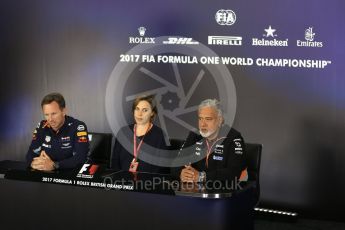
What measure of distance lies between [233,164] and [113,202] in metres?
0.81

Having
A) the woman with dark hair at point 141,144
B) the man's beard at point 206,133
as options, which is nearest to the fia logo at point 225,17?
the woman with dark hair at point 141,144

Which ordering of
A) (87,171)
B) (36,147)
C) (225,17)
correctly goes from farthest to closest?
(225,17)
(36,147)
(87,171)

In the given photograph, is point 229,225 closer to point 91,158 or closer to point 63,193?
point 63,193

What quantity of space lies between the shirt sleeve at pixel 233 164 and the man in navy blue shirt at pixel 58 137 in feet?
3.13

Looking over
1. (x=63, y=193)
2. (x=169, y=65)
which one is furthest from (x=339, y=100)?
(x=63, y=193)

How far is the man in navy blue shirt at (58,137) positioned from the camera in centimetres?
421

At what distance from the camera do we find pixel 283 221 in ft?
17.6

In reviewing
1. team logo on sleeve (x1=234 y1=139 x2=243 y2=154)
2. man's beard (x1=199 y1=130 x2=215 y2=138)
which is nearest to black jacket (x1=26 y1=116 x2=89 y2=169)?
man's beard (x1=199 y1=130 x2=215 y2=138)

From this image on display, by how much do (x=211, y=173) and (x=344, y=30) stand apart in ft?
6.91

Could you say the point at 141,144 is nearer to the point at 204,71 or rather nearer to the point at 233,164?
the point at 233,164

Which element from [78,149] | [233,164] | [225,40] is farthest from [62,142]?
[225,40]

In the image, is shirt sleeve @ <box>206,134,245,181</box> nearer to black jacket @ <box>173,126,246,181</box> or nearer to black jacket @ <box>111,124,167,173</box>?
black jacket @ <box>173,126,246,181</box>

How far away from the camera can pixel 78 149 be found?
4.19 metres

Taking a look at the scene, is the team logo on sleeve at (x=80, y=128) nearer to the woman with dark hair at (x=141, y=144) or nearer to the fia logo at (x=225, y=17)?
the woman with dark hair at (x=141, y=144)
